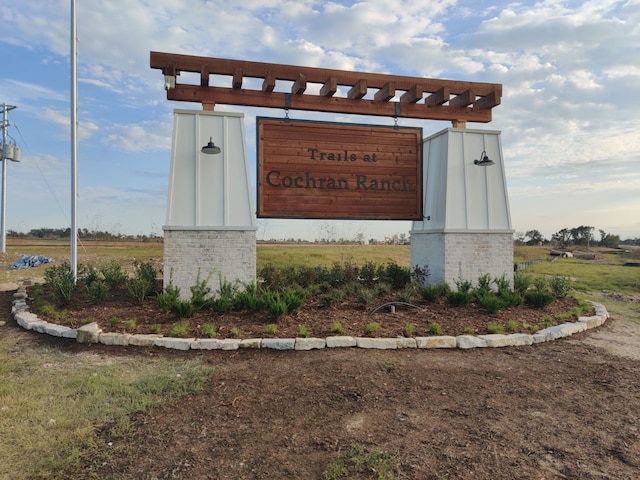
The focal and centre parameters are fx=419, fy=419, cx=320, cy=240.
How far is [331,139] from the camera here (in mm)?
8711

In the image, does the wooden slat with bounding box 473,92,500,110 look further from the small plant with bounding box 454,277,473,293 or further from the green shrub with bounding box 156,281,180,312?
the green shrub with bounding box 156,281,180,312

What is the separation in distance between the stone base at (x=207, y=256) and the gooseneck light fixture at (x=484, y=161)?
497 cm

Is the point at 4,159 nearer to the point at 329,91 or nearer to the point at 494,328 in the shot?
the point at 329,91

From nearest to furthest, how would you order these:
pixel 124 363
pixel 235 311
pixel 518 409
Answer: pixel 518 409
pixel 124 363
pixel 235 311

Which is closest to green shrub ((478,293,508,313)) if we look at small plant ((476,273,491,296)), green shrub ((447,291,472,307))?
green shrub ((447,291,472,307))

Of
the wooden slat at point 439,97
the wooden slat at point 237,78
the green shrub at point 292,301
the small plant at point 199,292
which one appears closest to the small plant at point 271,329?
the green shrub at point 292,301

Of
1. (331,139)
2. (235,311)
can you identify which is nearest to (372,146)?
(331,139)

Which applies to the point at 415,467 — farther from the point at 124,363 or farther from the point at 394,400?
the point at 124,363

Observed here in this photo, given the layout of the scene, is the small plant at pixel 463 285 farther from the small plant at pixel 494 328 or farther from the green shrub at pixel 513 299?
the small plant at pixel 494 328

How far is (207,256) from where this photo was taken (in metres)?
7.49

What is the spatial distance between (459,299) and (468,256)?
176cm

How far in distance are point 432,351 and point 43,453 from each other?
13.7 feet

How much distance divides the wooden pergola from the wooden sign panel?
1.30 ft

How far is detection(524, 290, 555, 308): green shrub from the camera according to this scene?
7500 mm
